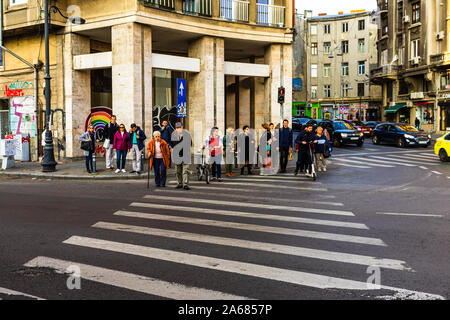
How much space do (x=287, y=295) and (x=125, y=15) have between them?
56.7 feet

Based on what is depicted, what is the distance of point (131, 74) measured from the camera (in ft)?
62.7

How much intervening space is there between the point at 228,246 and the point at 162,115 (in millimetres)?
18445

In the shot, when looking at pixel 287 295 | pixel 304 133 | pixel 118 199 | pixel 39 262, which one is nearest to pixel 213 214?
pixel 118 199

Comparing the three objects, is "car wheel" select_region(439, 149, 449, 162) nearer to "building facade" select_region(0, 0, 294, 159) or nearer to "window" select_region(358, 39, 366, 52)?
"building facade" select_region(0, 0, 294, 159)

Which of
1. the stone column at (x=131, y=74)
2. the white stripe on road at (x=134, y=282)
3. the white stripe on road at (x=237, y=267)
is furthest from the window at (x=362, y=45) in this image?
the white stripe on road at (x=134, y=282)

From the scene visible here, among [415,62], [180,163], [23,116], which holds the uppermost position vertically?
[415,62]

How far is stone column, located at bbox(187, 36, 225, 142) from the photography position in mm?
22266

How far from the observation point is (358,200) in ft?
35.5

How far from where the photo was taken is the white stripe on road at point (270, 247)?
18.5 feet

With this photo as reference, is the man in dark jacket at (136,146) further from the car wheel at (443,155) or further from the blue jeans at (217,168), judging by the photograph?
the car wheel at (443,155)

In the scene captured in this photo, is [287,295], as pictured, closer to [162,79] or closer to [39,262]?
[39,262]

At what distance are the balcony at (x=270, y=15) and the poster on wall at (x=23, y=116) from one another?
12.7m

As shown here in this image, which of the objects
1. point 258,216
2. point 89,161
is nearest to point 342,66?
point 89,161

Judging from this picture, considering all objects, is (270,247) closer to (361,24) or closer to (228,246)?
(228,246)
